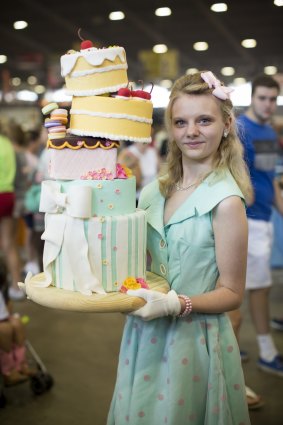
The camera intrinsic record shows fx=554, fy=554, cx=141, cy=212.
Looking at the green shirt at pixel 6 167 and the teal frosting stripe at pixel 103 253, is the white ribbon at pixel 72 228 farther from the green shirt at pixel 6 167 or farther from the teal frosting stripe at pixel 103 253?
the green shirt at pixel 6 167

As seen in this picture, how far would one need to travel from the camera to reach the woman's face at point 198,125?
1.75 metres

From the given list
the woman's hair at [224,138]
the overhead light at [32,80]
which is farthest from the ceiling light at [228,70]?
the overhead light at [32,80]

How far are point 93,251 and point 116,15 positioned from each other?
627cm

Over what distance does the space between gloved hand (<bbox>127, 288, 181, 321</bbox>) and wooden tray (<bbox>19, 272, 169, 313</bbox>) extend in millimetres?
20

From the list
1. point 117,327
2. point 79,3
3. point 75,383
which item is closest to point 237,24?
point 79,3

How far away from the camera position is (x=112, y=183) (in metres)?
1.83

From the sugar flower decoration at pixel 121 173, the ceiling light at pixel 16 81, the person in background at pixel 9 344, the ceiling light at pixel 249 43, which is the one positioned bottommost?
the person in background at pixel 9 344

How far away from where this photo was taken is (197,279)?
1.81 m

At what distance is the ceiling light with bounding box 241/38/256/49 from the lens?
8555mm

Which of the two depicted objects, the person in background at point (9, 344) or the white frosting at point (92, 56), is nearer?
the white frosting at point (92, 56)

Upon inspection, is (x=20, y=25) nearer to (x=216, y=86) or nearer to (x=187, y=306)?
(x=216, y=86)

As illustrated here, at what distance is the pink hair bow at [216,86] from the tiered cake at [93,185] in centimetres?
22

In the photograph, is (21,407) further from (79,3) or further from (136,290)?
(79,3)

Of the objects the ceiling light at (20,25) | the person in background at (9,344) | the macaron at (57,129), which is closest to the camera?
the macaron at (57,129)
